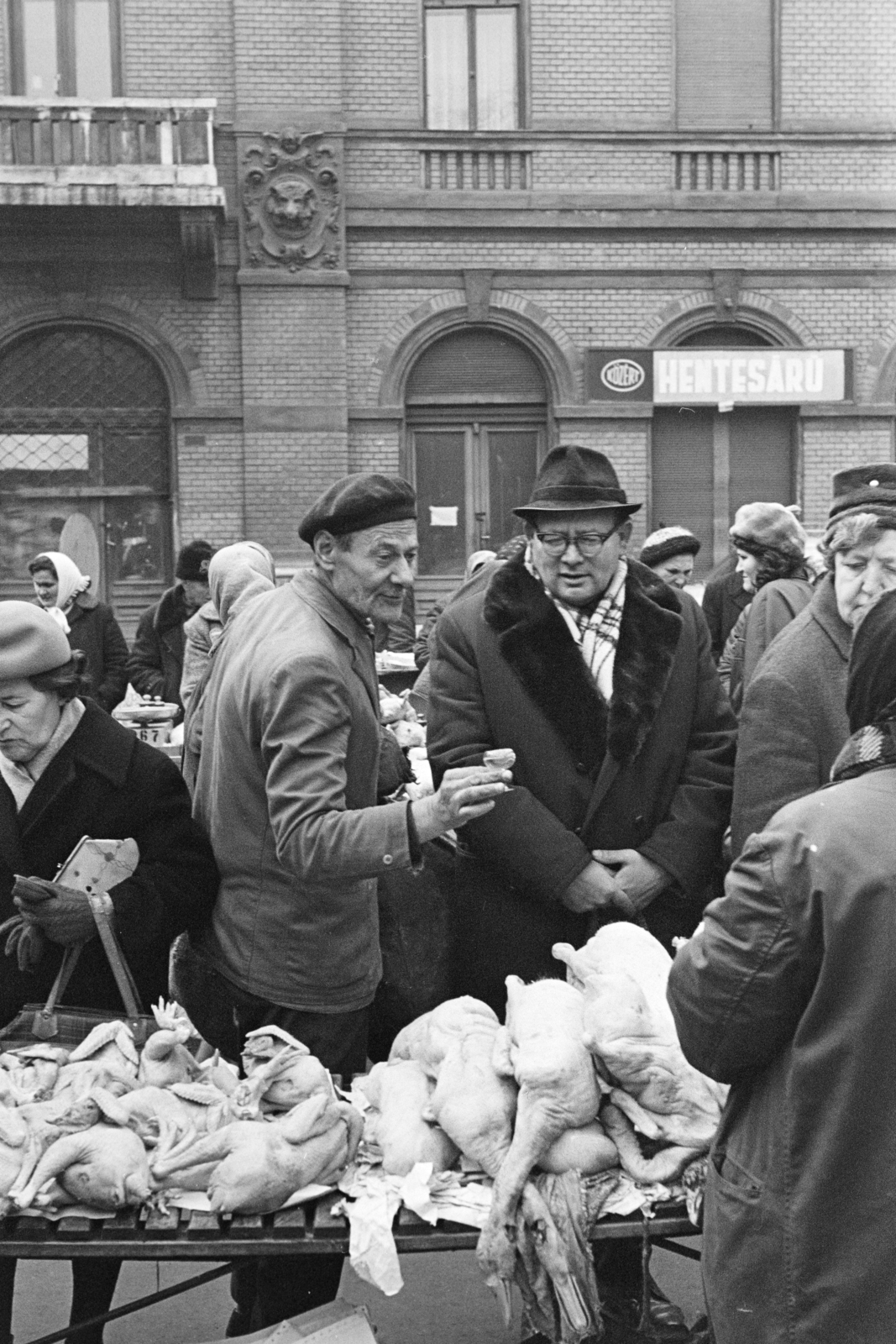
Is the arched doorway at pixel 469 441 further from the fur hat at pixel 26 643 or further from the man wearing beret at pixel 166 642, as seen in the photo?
the fur hat at pixel 26 643

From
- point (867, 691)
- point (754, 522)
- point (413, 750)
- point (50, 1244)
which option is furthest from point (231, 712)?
point (754, 522)

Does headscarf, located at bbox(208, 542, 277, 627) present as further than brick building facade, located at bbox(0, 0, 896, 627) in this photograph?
No

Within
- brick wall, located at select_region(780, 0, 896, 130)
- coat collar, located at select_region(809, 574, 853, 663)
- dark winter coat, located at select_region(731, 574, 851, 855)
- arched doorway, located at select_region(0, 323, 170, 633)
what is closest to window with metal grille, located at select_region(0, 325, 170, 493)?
arched doorway, located at select_region(0, 323, 170, 633)

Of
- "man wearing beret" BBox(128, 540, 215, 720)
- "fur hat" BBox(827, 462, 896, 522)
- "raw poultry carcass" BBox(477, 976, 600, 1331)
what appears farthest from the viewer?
"man wearing beret" BBox(128, 540, 215, 720)

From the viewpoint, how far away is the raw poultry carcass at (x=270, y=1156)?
102 inches

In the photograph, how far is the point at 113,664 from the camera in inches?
345

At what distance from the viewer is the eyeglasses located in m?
3.47

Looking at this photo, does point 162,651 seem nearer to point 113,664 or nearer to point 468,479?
point 113,664

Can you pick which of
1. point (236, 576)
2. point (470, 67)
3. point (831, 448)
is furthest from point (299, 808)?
point (470, 67)

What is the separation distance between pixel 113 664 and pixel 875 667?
7.25 metres

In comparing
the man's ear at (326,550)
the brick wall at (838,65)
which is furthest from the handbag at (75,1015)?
the brick wall at (838,65)

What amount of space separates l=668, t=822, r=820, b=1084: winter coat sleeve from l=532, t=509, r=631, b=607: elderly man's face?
4.85 feet

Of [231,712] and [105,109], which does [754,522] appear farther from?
[105,109]

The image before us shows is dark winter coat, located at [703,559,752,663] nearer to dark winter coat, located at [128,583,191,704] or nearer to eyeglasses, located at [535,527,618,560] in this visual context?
dark winter coat, located at [128,583,191,704]
